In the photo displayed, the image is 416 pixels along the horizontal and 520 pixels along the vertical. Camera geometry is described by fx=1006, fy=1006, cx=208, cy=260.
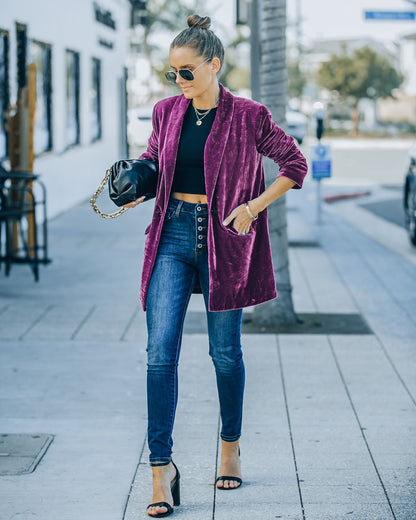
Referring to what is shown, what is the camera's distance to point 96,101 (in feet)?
67.9

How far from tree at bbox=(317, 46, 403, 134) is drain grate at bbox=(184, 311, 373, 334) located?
174 ft

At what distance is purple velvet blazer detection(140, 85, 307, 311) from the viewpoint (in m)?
3.82

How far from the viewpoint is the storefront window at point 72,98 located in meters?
17.5

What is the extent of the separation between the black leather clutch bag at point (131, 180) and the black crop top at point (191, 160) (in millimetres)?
99

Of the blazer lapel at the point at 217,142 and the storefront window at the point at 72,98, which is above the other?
the storefront window at the point at 72,98

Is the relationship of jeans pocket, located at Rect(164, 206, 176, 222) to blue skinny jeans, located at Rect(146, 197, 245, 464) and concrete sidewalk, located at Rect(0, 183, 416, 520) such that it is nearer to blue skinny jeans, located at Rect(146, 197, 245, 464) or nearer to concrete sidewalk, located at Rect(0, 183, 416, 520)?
blue skinny jeans, located at Rect(146, 197, 245, 464)

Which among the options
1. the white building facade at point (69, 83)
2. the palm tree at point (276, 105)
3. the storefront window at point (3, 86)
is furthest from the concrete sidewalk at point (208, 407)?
the white building facade at point (69, 83)

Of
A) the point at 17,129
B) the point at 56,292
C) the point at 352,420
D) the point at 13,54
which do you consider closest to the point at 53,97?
the point at 13,54

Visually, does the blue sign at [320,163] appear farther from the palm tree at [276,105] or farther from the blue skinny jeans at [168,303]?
the blue skinny jeans at [168,303]

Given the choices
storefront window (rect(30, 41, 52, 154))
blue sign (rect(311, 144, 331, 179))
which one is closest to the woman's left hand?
blue sign (rect(311, 144, 331, 179))

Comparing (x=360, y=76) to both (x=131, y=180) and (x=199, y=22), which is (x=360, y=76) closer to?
(x=199, y=22)

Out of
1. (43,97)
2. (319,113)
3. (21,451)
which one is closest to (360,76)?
(43,97)

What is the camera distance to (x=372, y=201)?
1922 cm

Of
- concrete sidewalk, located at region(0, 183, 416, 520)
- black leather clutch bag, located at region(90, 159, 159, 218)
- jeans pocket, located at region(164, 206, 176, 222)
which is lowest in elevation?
concrete sidewalk, located at region(0, 183, 416, 520)
